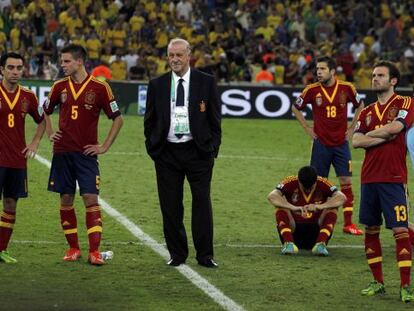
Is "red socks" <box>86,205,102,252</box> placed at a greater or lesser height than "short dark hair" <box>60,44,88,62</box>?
lesser

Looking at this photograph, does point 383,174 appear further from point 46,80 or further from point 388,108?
point 46,80

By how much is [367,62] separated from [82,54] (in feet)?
80.4

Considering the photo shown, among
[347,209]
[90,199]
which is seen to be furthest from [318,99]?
[90,199]

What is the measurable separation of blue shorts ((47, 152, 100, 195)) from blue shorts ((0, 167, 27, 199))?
0.95ft

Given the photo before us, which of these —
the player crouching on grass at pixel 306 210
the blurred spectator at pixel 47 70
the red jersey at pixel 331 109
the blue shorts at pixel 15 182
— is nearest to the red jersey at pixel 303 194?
the player crouching on grass at pixel 306 210

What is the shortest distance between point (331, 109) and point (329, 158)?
0.61 meters

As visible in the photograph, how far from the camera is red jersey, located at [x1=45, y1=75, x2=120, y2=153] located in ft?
39.2

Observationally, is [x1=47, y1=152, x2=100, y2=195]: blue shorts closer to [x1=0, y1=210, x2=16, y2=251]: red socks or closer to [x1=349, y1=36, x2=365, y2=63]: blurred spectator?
[x1=0, y1=210, x2=16, y2=251]: red socks

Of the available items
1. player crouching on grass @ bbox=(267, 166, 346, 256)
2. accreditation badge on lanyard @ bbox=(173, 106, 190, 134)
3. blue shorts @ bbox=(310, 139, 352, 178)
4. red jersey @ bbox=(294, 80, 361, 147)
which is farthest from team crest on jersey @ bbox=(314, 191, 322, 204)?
accreditation badge on lanyard @ bbox=(173, 106, 190, 134)

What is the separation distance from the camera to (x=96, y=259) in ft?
39.1

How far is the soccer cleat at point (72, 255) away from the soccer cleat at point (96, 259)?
11.4 inches

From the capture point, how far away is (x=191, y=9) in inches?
1497

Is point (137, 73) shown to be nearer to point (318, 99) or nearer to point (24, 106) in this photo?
point (318, 99)

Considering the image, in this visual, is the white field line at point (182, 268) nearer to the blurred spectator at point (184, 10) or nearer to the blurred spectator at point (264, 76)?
the blurred spectator at point (264, 76)
